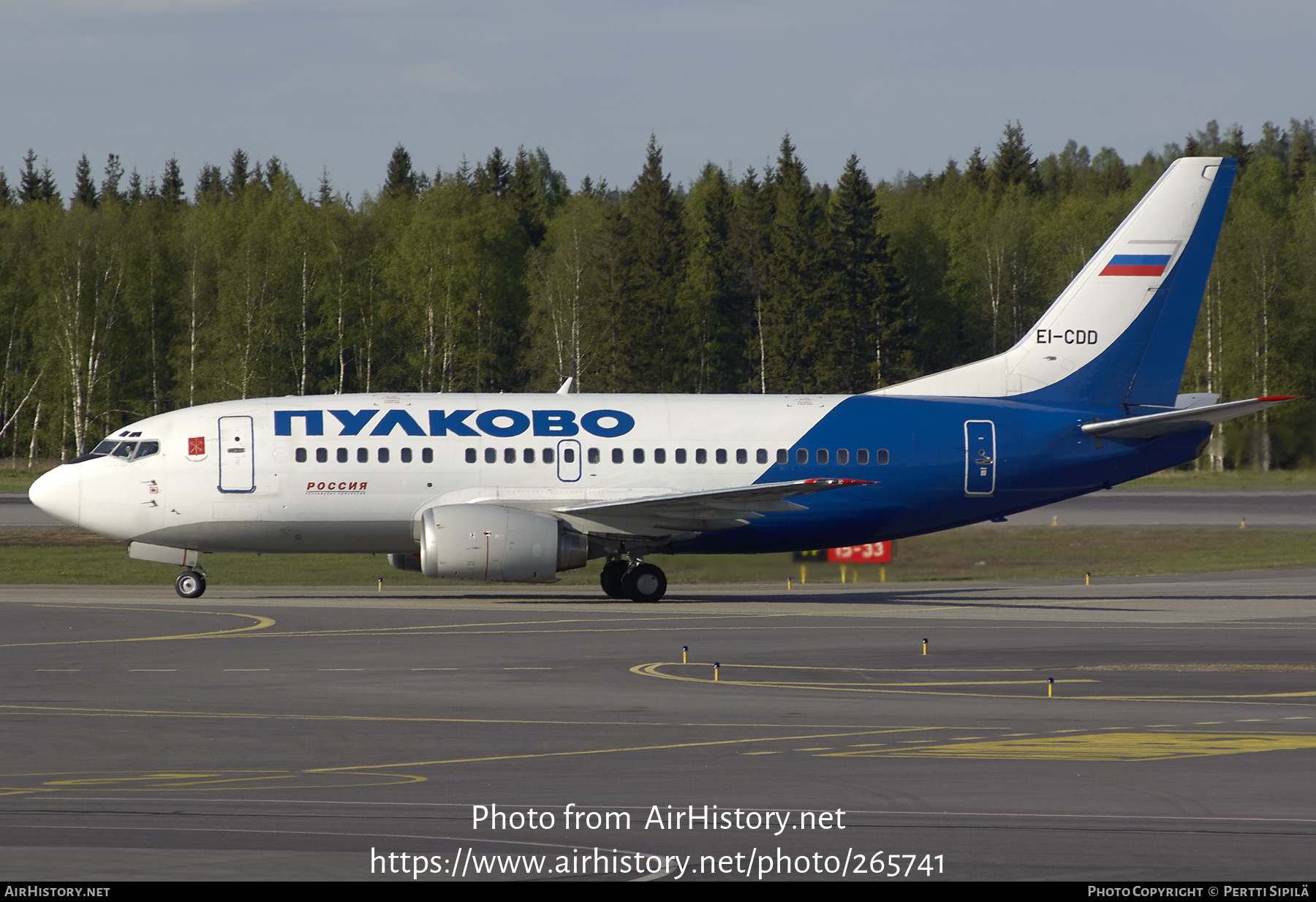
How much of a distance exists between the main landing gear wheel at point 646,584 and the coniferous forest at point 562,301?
56.4m

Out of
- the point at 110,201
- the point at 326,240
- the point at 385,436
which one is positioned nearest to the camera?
the point at 385,436

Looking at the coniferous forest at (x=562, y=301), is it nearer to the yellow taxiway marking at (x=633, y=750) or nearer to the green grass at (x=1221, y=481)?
the green grass at (x=1221, y=481)

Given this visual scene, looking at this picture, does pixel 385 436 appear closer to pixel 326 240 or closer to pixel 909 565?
pixel 909 565

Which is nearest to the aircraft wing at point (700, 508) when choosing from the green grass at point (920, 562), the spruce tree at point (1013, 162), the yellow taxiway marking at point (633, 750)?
the green grass at point (920, 562)

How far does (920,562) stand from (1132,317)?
894cm

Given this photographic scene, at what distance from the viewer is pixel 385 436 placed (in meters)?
33.9

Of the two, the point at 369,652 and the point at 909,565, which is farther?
the point at 909,565

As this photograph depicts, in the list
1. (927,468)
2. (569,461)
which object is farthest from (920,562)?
(569,461)

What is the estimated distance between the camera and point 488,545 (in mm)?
32469

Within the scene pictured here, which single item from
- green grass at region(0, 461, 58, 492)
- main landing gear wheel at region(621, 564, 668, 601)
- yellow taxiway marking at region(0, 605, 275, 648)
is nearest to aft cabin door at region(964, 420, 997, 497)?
main landing gear wheel at region(621, 564, 668, 601)

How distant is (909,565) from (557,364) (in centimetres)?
5439

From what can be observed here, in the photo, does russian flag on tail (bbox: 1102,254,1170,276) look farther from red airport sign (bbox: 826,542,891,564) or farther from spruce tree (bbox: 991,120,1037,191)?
spruce tree (bbox: 991,120,1037,191)

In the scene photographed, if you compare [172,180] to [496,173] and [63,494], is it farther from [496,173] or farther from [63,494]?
[63,494]
